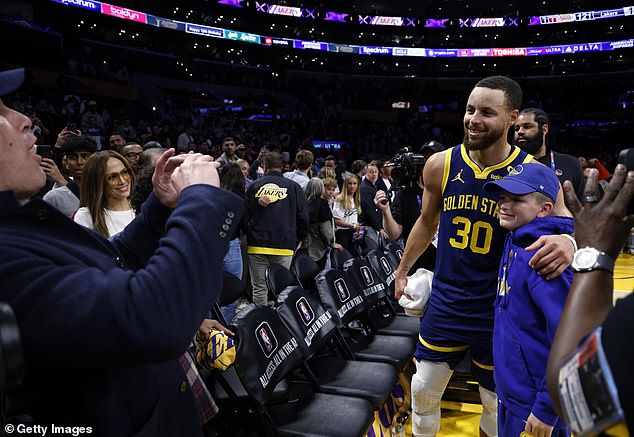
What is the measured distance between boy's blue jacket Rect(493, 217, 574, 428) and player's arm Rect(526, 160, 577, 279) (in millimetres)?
49

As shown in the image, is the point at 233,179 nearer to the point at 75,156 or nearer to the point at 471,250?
the point at 75,156

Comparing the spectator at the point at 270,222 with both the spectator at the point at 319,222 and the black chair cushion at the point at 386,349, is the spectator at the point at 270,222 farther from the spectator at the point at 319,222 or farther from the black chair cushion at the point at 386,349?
the black chair cushion at the point at 386,349

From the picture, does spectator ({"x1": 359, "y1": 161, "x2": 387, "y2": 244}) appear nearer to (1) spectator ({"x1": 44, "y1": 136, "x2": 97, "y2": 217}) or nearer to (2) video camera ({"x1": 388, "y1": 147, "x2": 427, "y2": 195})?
(2) video camera ({"x1": 388, "y1": 147, "x2": 427, "y2": 195})

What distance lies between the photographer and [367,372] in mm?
3080

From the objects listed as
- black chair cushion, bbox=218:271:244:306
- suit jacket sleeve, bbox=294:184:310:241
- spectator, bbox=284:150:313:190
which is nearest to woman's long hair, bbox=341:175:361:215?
spectator, bbox=284:150:313:190

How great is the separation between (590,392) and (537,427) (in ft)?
4.00

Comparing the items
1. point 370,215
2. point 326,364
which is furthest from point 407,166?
point 370,215

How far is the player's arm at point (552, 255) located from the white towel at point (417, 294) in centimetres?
118

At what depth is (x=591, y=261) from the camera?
3.11ft

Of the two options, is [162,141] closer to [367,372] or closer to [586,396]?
[367,372]

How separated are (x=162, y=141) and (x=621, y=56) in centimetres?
2760

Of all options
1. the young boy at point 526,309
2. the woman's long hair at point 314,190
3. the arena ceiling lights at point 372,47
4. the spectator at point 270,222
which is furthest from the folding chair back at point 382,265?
the arena ceiling lights at point 372,47

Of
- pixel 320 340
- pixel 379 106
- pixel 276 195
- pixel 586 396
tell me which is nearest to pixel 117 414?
pixel 586 396

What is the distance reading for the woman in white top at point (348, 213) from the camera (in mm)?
6883
